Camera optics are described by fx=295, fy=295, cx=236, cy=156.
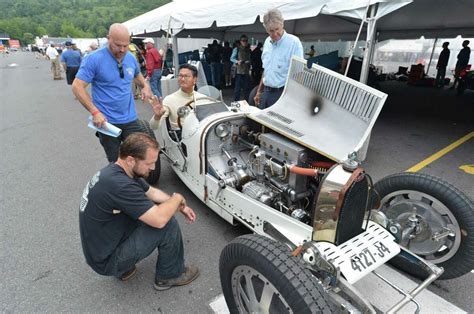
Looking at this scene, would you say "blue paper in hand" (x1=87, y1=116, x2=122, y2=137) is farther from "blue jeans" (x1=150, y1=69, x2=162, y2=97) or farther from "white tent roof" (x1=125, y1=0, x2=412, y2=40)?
"blue jeans" (x1=150, y1=69, x2=162, y2=97)

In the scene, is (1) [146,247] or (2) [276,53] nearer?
(1) [146,247]

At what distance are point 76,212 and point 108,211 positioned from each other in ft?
5.96

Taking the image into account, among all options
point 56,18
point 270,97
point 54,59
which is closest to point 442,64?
point 270,97

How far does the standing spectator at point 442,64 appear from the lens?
39.7ft

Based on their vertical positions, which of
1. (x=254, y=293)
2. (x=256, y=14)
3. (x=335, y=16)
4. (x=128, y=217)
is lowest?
(x=254, y=293)

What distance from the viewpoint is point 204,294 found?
229 centimetres

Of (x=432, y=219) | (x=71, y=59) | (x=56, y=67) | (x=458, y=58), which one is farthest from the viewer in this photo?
(x=56, y=67)

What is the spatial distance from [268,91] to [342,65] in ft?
28.2

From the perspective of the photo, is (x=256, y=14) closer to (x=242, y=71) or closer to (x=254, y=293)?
(x=242, y=71)

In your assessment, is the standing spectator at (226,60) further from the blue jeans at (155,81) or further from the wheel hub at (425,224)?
the wheel hub at (425,224)

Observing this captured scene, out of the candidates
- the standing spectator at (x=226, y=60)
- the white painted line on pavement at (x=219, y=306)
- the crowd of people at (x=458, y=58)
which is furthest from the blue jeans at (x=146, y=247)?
the crowd of people at (x=458, y=58)

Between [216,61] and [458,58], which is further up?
[458,58]

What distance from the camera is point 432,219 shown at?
2.31 meters

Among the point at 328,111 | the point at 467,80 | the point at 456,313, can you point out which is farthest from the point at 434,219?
the point at 467,80
